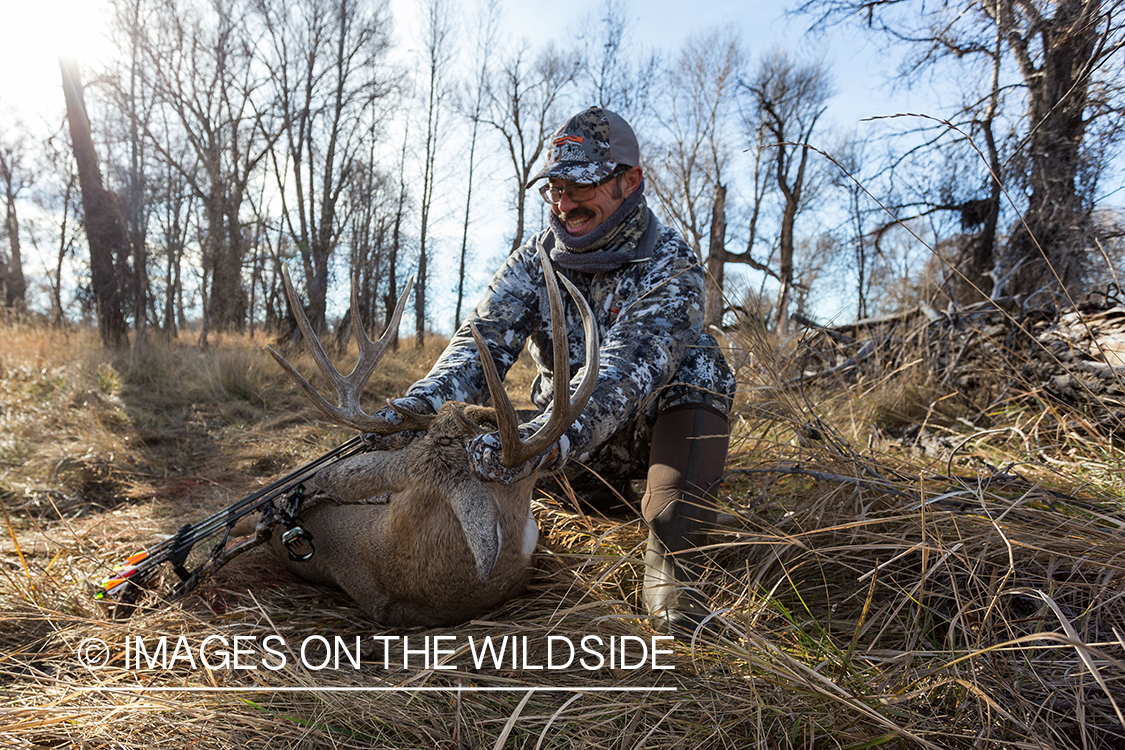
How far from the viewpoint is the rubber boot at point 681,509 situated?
1.92 metres

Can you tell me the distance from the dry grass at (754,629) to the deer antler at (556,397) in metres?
0.51

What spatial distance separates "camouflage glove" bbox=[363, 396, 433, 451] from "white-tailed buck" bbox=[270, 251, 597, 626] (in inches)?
1.2

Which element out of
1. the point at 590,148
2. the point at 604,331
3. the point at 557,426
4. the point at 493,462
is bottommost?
the point at 493,462

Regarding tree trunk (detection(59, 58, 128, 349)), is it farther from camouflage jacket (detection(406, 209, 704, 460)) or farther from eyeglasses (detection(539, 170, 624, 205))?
eyeglasses (detection(539, 170, 624, 205))

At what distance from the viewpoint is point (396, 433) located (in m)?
2.37

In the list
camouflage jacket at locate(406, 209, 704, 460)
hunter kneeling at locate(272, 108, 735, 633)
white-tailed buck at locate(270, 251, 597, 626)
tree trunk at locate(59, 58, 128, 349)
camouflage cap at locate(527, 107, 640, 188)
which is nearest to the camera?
white-tailed buck at locate(270, 251, 597, 626)

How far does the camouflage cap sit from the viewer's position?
274 centimetres

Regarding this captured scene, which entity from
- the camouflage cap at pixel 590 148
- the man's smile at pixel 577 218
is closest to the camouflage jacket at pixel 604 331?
the man's smile at pixel 577 218

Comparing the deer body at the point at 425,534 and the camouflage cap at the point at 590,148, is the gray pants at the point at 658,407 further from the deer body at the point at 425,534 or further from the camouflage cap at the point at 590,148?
the camouflage cap at the point at 590,148

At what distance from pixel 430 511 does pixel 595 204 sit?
5.58ft

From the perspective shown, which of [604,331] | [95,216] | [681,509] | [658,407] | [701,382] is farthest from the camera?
[95,216]

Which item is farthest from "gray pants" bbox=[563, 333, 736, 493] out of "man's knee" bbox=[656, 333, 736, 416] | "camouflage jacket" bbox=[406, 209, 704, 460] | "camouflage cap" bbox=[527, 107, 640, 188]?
"camouflage cap" bbox=[527, 107, 640, 188]

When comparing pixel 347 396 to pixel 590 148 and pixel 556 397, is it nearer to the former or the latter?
pixel 556 397

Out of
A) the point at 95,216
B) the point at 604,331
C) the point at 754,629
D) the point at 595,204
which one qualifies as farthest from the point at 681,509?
the point at 95,216
